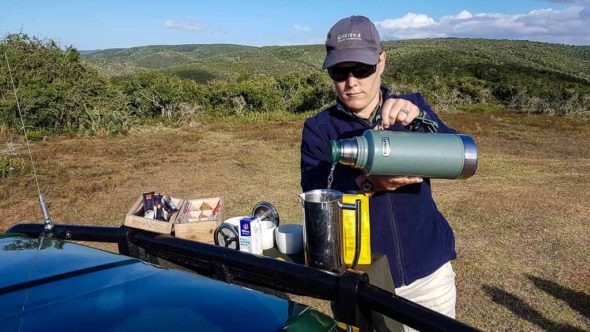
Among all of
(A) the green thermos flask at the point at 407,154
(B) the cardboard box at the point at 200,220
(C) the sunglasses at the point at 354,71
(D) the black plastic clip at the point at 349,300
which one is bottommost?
(B) the cardboard box at the point at 200,220

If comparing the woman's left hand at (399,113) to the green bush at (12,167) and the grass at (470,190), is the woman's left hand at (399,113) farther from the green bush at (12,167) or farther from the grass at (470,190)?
the green bush at (12,167)

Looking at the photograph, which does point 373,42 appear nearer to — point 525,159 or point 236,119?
point 525,159

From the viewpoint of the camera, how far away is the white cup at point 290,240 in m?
1.92

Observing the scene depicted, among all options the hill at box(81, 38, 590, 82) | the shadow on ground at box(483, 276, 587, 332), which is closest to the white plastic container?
the shadow on ground at box(483, 276, 587, 332)

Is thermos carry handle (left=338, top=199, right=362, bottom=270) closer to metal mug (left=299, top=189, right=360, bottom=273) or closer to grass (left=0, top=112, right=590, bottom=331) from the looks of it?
metal mug (left=299, top=189, right=360, bottom=273)

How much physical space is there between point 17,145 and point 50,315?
14208 mm

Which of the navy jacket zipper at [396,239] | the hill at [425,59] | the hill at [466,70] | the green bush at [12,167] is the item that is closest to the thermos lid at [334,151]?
the navy jacket zipper at [396,239]

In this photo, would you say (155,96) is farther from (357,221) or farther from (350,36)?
(357,221)

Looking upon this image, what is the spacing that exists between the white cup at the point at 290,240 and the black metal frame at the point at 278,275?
0.35 m

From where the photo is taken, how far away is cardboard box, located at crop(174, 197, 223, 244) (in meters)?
2.39

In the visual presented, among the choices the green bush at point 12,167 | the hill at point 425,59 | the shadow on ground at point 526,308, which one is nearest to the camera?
the shadow on ground at point 526,308

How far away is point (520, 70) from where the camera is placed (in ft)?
131

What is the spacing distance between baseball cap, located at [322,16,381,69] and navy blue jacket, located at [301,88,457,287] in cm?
26

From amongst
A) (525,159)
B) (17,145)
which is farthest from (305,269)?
(17,145)
